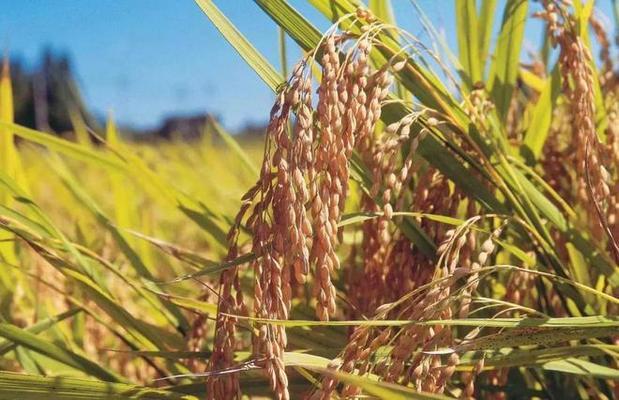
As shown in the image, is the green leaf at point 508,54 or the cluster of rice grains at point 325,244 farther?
the green leaf at point 508,54

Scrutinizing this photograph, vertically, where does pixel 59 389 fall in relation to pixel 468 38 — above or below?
below

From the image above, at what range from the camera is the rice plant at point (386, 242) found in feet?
2.34

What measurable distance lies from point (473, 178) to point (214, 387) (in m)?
0.42

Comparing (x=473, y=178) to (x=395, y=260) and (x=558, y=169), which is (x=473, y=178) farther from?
(x=558, y=169)

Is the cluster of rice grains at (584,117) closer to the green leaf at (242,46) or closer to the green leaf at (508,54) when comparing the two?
the green leaf at (508,54)

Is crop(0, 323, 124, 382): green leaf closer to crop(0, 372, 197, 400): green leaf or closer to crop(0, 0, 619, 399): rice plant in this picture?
crop(0, 0, 619, 399): rice plant

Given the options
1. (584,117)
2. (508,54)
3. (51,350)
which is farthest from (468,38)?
(51,350)

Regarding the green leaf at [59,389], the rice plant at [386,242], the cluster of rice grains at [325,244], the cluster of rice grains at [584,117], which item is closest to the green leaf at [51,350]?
the rice plant at [386,242]

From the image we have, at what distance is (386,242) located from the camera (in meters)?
0.94

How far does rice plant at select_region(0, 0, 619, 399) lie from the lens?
714mm

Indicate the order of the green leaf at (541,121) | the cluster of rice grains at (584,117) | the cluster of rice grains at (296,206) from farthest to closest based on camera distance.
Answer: the green leaf at (541,121) → the cluster of rice grains at (584,117) → the cluster of rice grains at (296,206)

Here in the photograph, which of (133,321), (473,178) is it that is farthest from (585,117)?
(133,321)

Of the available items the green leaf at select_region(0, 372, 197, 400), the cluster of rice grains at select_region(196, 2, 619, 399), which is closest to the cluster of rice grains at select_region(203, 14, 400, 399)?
the cluster of rice grains at select_region(196, 2, 619, 399)

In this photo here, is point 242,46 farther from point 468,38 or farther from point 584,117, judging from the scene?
point 468,38
